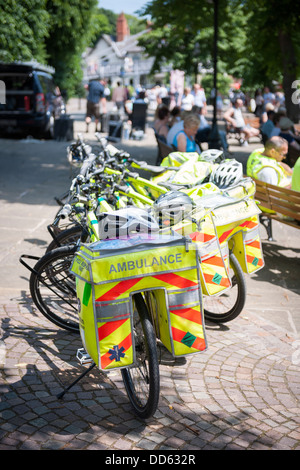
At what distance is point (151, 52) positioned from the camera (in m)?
24.3

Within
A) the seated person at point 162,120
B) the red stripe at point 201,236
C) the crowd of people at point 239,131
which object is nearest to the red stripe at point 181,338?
the red stripe at point 201,236

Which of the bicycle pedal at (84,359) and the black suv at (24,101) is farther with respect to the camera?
the black suv at (24,101)

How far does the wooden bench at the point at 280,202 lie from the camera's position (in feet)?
23.4

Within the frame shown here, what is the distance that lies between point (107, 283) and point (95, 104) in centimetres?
1808

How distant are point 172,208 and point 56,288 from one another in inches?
54.0

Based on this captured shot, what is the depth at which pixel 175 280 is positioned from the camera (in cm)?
376

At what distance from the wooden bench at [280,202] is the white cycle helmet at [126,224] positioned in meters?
3.23

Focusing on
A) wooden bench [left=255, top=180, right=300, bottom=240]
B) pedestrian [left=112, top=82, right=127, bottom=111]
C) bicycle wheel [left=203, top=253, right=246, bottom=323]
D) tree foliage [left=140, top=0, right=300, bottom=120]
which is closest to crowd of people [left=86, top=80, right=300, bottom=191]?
wooden bench [left=255, top=180, right=300, bottom=240]

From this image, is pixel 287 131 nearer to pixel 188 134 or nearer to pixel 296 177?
pixel 188 134

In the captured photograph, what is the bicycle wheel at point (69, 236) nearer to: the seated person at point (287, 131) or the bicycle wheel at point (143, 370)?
the bicycle wheel at point (143, 370)

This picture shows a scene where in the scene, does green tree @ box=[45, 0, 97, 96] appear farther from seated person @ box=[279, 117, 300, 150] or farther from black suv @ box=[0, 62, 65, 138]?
seated person @ box=[279, 117, 300, 150]

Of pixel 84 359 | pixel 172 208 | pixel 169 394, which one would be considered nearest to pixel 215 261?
pixel 172 208

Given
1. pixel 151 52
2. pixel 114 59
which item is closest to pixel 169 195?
pixel 151 52
